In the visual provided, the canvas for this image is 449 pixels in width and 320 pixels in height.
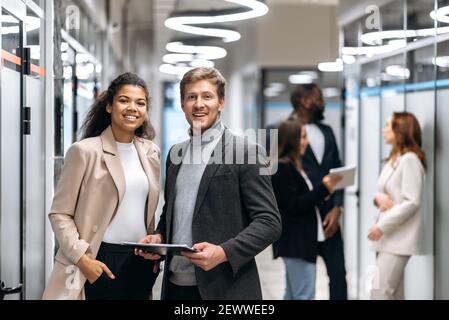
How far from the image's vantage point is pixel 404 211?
5543mm

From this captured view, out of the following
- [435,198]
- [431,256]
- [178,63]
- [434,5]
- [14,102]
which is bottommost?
[431,256]

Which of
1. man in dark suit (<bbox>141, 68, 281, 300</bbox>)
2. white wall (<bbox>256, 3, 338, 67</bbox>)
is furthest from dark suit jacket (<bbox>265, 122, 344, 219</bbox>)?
white wall (<bbox>256, 3, 338, 67</bbox>)

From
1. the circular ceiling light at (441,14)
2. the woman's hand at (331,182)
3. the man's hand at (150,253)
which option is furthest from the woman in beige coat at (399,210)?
the man's hand at (150,253)

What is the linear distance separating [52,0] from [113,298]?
161 cm

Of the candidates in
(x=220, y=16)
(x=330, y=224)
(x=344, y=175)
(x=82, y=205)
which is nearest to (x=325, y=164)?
(x=344, y=175)

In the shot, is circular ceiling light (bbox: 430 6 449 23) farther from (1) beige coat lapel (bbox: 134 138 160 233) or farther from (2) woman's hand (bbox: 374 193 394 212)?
(1) beige coat lapel (bbox: 134 138 160 233)

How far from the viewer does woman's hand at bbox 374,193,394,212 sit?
18.6ft

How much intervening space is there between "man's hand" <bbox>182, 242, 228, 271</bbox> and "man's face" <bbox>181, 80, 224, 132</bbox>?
460 millimetres

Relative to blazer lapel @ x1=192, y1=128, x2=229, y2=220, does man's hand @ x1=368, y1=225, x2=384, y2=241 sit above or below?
below

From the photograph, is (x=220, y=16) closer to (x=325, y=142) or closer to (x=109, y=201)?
(x=325, y=142)

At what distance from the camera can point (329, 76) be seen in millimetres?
14453

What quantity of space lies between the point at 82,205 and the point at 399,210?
2.97m

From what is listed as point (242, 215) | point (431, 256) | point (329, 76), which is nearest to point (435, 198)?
point (431, 256)
